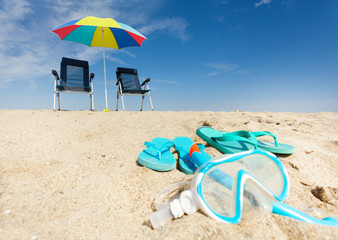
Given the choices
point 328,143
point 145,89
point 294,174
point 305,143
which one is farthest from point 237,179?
point 145,89

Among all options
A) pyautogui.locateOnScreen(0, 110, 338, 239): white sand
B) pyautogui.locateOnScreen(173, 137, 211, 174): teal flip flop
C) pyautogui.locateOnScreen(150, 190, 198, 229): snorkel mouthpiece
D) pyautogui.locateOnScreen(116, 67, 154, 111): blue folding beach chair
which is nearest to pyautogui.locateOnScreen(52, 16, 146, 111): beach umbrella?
pyautogui.locateOnScreen(116, 67, 154, 111): blue folding beach chair

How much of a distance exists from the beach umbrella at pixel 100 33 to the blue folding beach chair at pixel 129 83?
79cm

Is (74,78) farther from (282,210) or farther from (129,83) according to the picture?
(282,210)

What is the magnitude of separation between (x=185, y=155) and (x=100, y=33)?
275 inches

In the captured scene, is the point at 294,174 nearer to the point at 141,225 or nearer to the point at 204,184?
the point at 204,184

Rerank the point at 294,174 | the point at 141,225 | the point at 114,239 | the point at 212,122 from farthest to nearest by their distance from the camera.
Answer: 1. the point at 212,122
2. the point at 294,174
3. the point at 141,225
4. the point at 114,239

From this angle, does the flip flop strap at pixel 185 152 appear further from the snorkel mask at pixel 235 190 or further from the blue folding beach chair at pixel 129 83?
the blue folding beach chair at pixel 129 83

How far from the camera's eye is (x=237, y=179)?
769mm

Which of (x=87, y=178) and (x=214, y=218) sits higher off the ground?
(x=214, y=218)

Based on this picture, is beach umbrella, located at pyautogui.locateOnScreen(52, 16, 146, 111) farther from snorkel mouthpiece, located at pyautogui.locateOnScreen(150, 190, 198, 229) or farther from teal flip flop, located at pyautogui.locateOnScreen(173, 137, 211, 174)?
snorkel mouthpiece, located at pyautogui.locateOnScreen(150, 190, 198, 229)

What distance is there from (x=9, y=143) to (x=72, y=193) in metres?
1.26

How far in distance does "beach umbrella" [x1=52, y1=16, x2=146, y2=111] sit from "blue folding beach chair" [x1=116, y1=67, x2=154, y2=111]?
31.2 inches

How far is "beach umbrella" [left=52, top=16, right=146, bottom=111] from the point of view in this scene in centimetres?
555

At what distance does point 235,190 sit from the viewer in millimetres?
763
